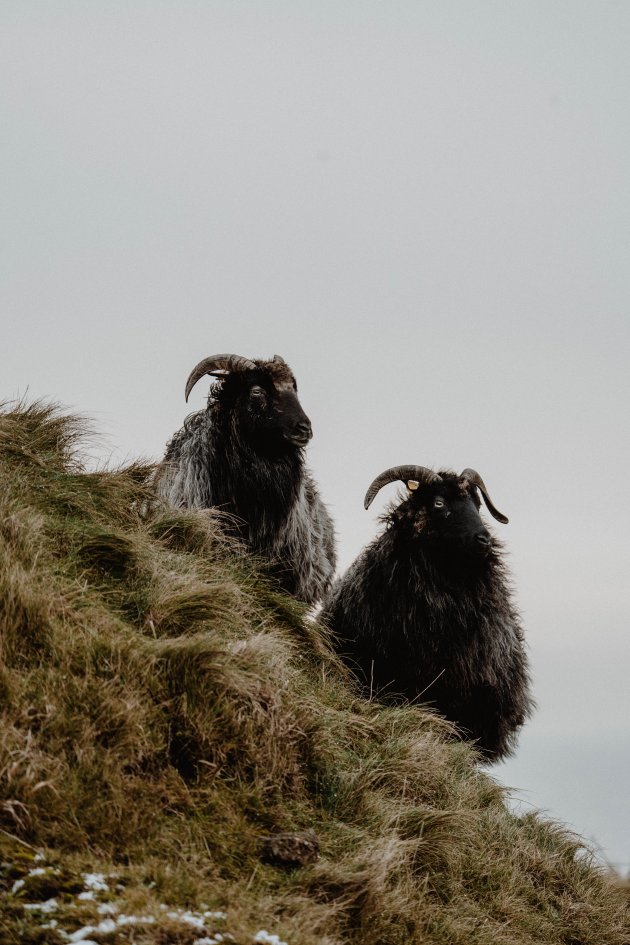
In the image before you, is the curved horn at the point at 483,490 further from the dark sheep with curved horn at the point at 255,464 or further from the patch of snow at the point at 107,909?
the patch of snow at the point at 107,909

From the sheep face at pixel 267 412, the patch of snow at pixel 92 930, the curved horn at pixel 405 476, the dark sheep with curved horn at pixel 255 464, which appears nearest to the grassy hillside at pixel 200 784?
the patch of snow at pixel 92 930

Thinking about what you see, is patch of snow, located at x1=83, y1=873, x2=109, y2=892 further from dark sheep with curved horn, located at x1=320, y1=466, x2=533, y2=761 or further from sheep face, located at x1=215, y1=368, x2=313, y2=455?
sheep face, located at x1=215, y1=368, x2=313, y2=455

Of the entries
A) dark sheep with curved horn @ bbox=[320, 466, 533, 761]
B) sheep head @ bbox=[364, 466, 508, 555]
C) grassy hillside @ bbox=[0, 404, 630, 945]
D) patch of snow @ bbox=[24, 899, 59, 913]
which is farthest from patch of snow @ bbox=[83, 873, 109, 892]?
sheep head @ bbox=[364, 466, 508, 555]

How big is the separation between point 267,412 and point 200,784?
4.88 m

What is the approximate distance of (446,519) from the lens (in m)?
9.27

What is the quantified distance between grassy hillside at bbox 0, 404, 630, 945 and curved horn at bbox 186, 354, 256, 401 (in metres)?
2.00

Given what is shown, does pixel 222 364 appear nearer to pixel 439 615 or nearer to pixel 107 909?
pixel 439 615

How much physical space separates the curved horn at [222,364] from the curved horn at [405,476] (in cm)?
173

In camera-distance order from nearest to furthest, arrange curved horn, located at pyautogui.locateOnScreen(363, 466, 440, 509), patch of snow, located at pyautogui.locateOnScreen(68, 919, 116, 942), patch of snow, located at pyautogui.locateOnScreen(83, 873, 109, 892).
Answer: patch of snow, located at pyautogui.locateOnScreen(68, 919, 116, 942), patch of snow, located at pyautogui.locateOnScreen(83, 873, 109, 892), curved horn, located at pyautogui.locateOnScreen(363, 466, 440, 509)

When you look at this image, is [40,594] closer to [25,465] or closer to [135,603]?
[135,603]

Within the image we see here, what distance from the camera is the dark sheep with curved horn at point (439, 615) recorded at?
888 centimetres

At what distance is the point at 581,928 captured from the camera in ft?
21.4

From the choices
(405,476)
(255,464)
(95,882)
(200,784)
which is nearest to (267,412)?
(255,464)

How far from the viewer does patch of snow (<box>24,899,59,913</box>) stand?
3600mm
